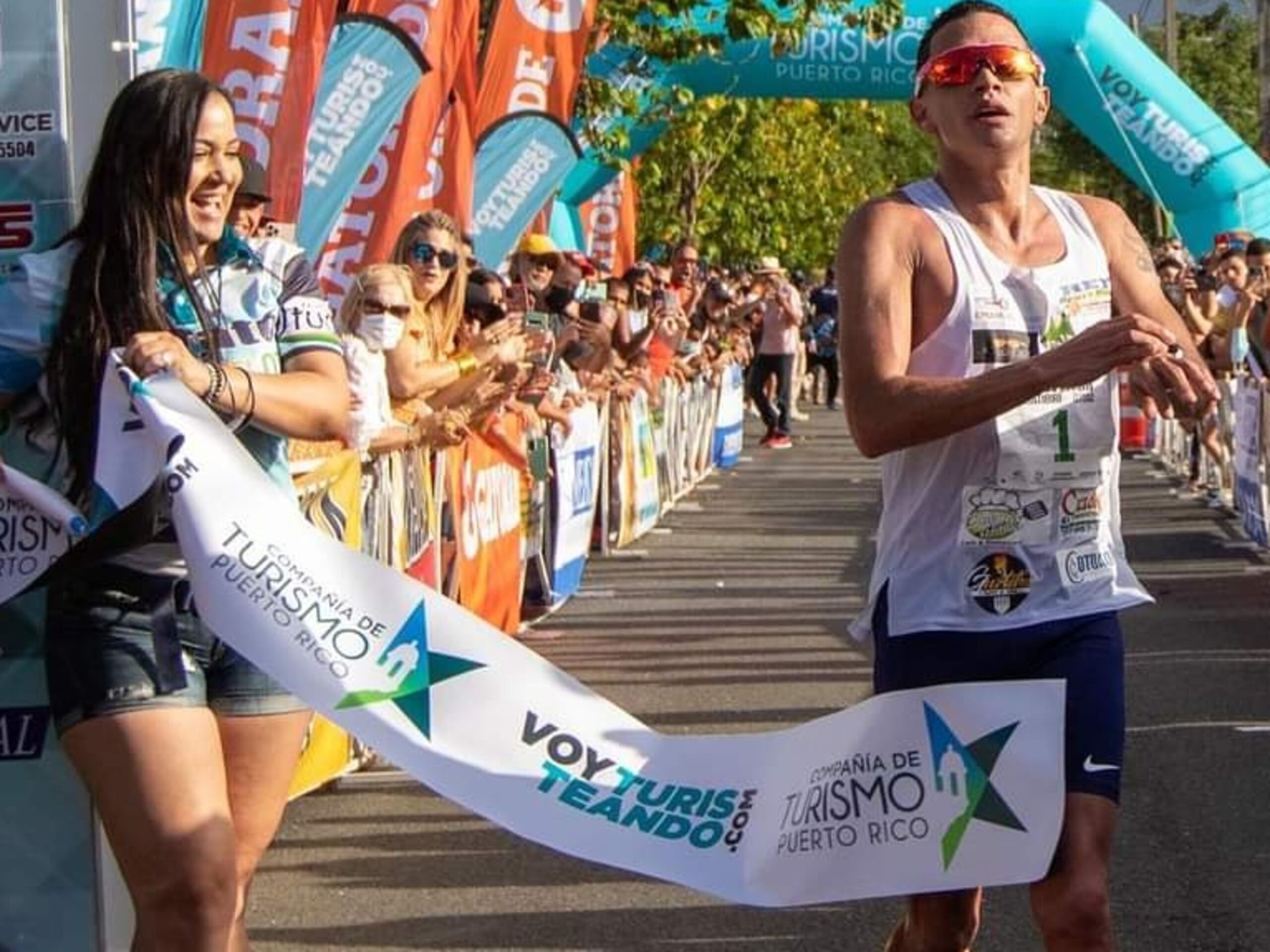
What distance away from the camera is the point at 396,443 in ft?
31.5

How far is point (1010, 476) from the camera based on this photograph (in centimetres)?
454

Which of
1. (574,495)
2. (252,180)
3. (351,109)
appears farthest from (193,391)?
(574,495)

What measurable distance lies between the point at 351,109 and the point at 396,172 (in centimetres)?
95

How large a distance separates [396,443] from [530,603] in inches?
177

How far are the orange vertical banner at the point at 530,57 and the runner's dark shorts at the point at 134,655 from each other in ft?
40.5

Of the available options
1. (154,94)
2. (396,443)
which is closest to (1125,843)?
(396,443)

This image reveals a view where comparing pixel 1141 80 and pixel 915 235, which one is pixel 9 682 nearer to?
pixel 915 235

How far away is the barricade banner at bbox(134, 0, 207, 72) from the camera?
6133mm

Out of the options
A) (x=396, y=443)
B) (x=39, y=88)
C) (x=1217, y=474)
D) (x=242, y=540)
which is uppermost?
(x=39, y=88)

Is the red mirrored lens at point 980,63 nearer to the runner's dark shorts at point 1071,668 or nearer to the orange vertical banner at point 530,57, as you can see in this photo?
the runner's dark shorts at point 1071,668

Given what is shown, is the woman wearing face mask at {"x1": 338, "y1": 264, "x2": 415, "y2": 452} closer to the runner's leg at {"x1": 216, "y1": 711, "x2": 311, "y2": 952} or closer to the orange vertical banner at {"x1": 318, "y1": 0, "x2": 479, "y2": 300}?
the orange vertical banner at {"x1": 318, "y1": 0, "x2": 479, "y2": 300}

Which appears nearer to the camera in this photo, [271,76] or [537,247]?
[271,76]

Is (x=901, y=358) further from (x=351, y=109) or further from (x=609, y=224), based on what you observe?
(x=609, y=224)

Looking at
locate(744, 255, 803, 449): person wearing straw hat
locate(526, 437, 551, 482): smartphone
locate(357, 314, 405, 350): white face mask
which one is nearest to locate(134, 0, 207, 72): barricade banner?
locate(357, 314, 405, 350): white face mask
